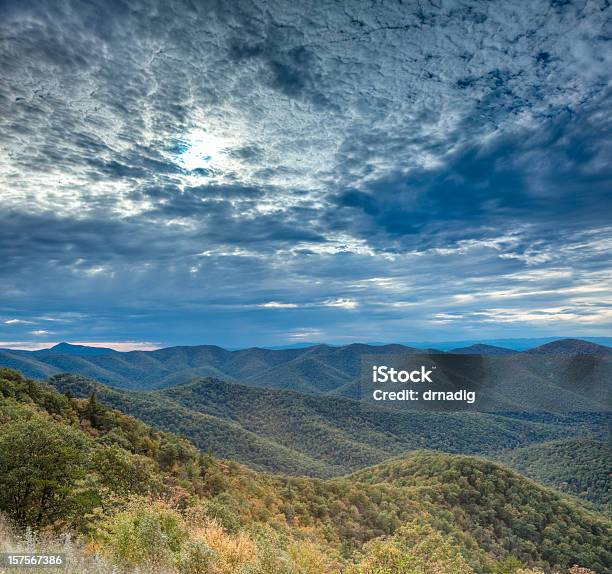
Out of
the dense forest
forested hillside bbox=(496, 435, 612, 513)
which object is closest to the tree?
the dense forest

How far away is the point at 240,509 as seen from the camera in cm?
3922

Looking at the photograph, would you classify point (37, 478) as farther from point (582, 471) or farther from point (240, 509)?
point (582, 471)

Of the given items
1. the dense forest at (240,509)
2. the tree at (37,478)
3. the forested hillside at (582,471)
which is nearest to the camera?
the dense forest at (240,509)

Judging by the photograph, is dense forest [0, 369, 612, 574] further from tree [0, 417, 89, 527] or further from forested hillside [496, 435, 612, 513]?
forested hillside [496, 435, 612, 513]

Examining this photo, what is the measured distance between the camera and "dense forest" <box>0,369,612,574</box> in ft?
51.6

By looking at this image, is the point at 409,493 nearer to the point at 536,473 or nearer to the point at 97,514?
the point at 97,514

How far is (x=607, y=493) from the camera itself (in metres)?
152

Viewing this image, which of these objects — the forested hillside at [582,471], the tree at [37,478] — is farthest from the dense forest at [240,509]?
the forested hillside at [582,471]

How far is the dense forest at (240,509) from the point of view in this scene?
15.7 metres

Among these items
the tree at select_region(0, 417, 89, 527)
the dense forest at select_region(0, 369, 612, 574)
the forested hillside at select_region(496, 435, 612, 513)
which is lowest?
the forested hillside at select_region(496, 435, 612, 513)

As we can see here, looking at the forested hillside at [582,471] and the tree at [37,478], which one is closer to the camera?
the tree at [37,478]

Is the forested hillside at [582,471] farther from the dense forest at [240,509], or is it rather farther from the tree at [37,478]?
the tree at [37,478]

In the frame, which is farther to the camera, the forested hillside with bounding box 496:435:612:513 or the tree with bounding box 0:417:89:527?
the forested hillside with bounding box 496:435:612:513

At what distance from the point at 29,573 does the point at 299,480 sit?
195 ft
